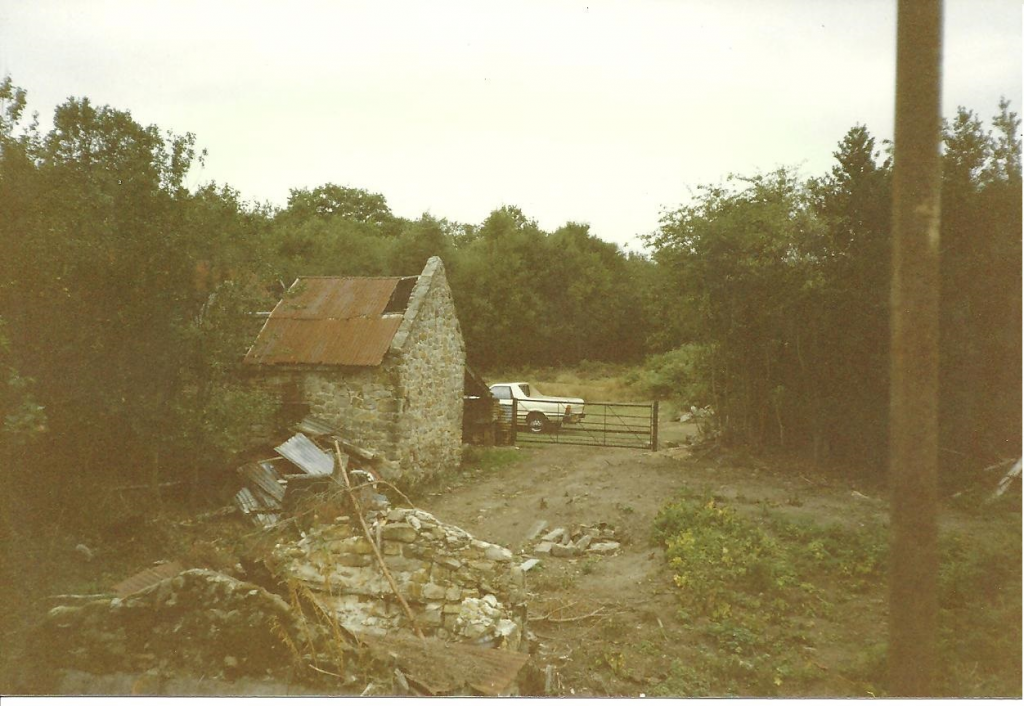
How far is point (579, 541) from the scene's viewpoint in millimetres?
7984

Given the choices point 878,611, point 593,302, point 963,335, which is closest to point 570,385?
point 593,302

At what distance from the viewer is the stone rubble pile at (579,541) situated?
774 cm

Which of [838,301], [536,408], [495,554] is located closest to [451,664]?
[495,554]

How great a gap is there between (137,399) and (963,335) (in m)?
9.66

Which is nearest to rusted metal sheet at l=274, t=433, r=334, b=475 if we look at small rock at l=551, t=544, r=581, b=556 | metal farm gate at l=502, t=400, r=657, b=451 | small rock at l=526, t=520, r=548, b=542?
small rock at l=526, t=520, r=548, b=542

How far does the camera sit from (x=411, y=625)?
4.73 metres

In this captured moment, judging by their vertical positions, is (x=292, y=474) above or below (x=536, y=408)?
below

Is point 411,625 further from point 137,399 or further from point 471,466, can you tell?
point 471,466

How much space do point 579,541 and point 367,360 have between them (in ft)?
14.6

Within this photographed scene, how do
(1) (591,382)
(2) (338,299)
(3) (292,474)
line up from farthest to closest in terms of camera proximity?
1. (1) (591,382)
2. (2) (338,299)
3. (3) (292,474)

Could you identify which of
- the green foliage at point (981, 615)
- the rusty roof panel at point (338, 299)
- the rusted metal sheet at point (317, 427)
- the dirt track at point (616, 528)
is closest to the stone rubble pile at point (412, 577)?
the dirt track at point (616, 528)

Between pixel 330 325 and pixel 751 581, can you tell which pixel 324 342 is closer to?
pixel 330 325

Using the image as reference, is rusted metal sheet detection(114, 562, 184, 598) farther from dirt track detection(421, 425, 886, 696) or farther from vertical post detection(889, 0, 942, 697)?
vertical post detection(889, 0, 942, 697)

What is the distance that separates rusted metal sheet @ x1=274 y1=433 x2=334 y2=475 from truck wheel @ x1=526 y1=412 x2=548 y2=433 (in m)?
7.55
